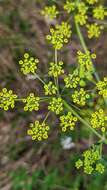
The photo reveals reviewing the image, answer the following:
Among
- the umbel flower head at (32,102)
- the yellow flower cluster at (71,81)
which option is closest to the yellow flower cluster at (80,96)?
the yellow flower cluster at (71,81)

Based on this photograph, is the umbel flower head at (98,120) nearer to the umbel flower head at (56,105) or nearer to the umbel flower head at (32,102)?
the umbel flower head at (56,105)

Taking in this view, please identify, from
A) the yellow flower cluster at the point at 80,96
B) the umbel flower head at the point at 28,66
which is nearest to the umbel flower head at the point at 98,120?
the yellow flower cluster at the point at 80,96

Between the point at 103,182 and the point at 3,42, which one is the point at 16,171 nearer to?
the point at 103,182

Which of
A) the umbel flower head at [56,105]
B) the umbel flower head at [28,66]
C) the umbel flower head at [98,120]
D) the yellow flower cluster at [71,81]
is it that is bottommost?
the umbel flower head at [98,120]

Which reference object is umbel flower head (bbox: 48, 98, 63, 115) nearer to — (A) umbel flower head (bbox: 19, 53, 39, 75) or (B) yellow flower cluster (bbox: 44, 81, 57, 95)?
(B) yellow flower cluster (bbox: 44, 81, 57, 95)

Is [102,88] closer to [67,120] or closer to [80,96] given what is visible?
[80,96]

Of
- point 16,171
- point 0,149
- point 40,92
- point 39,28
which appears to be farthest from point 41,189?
point 39,28

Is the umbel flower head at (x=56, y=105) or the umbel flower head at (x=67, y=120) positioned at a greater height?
the umbel flower head at (x=56, y=105)

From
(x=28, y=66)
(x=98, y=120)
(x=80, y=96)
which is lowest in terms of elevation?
(x=98, y=120)

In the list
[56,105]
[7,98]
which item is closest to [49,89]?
[56,105]

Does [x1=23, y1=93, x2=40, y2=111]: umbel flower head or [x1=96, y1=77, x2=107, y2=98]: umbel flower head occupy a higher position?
[x1=96, y1=77, x2=107, y2=98]: umbel flower head

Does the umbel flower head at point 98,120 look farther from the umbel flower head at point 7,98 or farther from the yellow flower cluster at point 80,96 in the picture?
the umbel flower head at point 7,98

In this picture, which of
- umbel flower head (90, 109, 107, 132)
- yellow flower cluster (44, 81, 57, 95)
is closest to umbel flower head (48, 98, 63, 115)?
yellow flower cluster (44, 81, 57, 95)
